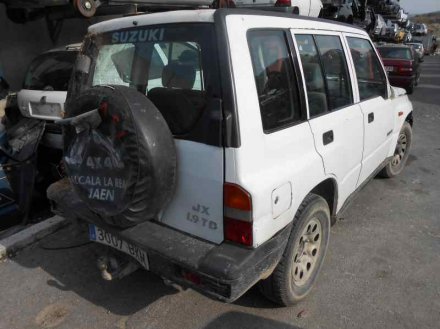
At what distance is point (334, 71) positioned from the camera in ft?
10.0

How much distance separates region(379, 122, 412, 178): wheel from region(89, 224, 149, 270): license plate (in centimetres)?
366

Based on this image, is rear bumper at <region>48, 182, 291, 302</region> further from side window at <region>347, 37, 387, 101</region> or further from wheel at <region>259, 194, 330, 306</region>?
side window at <region>347, 37, 387, 101</region>

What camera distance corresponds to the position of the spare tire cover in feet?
6.82

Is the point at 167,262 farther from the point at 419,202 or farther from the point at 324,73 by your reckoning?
the point at 419,202

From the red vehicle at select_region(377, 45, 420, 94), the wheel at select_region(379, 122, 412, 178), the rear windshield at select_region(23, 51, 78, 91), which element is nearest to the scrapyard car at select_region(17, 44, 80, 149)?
the rear windshield at select_region(23, 51, 78, 91)

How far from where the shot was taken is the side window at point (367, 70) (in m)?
3.47

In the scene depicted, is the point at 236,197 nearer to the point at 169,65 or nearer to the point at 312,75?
the point at 169,65

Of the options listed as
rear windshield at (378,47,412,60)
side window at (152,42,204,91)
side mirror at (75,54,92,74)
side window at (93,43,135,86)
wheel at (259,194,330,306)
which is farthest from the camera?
rear windshield at (378,47,412,60)

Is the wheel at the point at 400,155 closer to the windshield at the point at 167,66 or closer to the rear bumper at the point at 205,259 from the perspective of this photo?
the rear bumper at the point at 205,259

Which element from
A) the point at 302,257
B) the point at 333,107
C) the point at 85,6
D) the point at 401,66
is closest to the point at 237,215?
the point at 302,257

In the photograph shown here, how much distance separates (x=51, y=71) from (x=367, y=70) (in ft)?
12.9

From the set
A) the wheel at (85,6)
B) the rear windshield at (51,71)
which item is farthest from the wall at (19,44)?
the rear windshield at (51,71)

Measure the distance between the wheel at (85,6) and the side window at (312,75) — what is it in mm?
5054

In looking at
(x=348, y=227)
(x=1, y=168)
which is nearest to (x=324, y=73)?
(x=348, y=227)
